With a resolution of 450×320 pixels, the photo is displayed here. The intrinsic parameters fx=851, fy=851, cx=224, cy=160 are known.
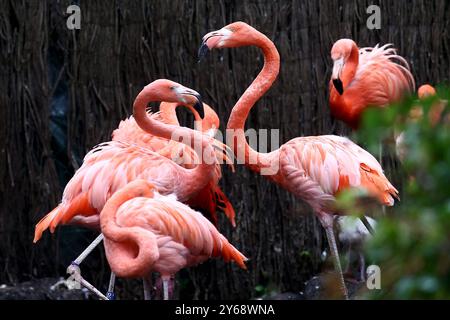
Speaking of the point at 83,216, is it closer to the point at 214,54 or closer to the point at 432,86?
the point at 214,54

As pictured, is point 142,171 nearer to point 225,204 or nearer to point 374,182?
point 225,204

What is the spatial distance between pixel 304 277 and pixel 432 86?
1.65 meters

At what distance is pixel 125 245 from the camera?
14.0ft

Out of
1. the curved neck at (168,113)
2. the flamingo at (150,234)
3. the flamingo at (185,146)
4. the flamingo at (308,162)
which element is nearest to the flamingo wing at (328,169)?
the flamingo at (308,162)

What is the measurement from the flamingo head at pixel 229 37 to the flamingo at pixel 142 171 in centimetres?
34

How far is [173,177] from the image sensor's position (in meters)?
4.94

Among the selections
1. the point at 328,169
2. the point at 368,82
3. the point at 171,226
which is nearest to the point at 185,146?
the point at 328,169

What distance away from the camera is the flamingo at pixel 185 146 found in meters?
5.30

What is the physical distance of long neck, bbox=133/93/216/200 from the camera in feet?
15.9

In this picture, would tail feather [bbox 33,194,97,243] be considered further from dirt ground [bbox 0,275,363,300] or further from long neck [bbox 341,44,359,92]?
long neck [bbox 341,44,359,92]

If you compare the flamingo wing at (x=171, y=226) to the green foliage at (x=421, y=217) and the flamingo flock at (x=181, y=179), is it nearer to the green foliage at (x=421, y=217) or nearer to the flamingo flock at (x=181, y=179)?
the flamingo flock at (x=181, y=179)

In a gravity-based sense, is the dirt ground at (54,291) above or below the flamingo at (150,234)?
below

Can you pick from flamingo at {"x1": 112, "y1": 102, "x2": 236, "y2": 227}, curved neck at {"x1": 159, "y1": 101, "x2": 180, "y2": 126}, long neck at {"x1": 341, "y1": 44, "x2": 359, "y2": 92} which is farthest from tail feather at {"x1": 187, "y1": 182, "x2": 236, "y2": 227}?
long neck at {"x1": 341, "y1": 44, "x2": 359, "y2": 92}
